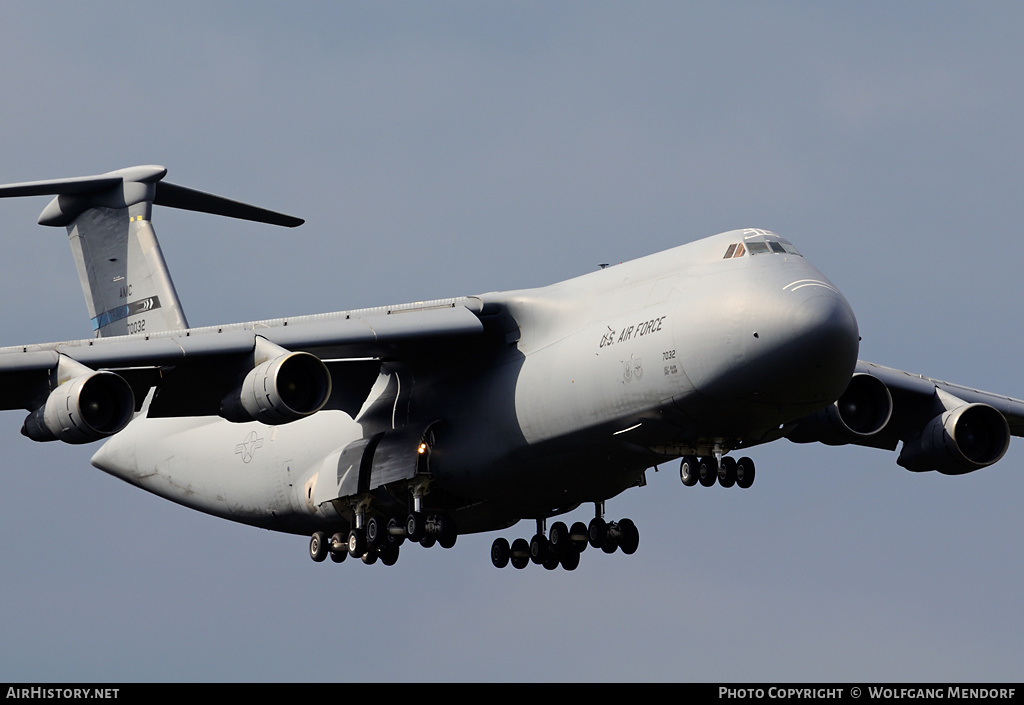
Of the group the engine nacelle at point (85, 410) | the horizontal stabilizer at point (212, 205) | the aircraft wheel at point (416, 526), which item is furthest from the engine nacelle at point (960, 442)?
the engine nacelle at point (85, 410)

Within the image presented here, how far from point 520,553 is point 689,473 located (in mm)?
4242

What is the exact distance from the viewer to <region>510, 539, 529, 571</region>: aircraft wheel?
22172 mm

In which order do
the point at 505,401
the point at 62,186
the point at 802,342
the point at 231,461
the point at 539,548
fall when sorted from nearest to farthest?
1. the point at 802,342
2. the point at 505,401
3. the point at 539,548
4. the point at 231,461
5. the point at 62,186

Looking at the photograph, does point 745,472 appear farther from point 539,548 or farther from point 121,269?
point 121,269

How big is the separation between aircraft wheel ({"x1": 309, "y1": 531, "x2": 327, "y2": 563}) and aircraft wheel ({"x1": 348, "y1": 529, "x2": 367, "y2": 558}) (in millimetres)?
674

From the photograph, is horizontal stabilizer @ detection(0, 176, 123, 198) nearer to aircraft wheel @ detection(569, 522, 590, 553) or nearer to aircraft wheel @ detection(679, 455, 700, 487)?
aircraft wheel @ detection(569, 522, 590, 553)

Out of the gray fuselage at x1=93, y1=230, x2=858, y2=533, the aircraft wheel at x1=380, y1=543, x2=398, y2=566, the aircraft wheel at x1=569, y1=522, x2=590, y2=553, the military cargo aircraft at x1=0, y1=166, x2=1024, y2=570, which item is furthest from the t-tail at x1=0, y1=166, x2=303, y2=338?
the aircraft wheel at x1=569, y1=522, x2=590, y2=553

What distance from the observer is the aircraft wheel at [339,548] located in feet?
70.9

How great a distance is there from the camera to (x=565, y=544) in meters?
21.8

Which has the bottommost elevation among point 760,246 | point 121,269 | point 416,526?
point 416,526

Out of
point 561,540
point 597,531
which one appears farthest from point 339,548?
point 597,531

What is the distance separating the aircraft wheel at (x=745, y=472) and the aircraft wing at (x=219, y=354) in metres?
3.53

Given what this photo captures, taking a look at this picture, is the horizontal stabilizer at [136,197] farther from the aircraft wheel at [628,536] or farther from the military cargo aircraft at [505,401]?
the aircraft wheel at [628,536]
